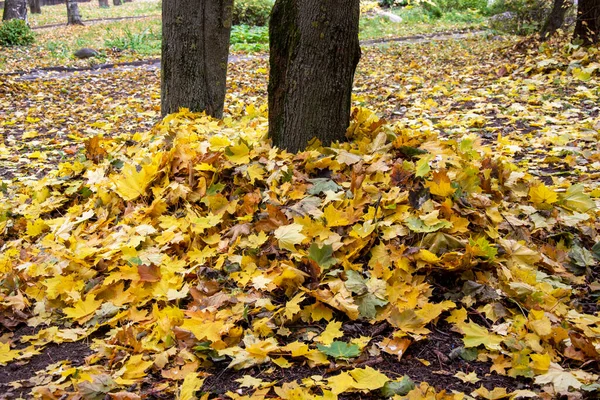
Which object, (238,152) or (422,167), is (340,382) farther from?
(238,152)

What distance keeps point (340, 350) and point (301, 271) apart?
0.47m

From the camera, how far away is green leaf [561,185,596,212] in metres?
2.93

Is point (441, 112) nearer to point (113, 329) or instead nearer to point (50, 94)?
point (113, 329)

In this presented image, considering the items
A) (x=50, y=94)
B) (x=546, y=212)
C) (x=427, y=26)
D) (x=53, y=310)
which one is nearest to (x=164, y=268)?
(x=53, y=310)

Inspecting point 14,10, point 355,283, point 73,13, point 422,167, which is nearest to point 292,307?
point 355,283

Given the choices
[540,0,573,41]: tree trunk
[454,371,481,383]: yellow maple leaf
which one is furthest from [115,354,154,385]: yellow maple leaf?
[540,0,573,41]: tree trunk

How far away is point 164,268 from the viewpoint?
2555mm

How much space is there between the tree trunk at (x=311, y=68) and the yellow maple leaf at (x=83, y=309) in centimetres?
151

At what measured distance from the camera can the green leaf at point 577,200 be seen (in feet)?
9.60

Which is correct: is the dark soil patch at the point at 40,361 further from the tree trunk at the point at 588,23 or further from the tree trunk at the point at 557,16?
the tree trunk at the point at 557,16

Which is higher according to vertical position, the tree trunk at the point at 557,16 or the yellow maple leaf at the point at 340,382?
the tree trunk at the point at 557,16

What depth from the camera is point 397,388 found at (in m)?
1.81

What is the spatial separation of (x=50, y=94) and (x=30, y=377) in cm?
742

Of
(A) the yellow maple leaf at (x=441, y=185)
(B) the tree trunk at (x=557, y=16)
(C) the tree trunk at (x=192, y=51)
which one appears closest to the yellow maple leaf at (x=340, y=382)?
(A) the yellow maple leaf at (x=441, y=185)
